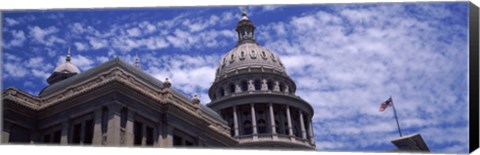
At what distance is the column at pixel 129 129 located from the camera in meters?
30.1

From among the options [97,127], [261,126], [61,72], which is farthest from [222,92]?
[97,127]

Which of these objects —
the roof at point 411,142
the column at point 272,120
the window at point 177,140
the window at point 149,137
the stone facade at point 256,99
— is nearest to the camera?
the roof at point 411,142

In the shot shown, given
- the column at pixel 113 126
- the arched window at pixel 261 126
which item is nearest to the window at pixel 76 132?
the column at pixel 113 126

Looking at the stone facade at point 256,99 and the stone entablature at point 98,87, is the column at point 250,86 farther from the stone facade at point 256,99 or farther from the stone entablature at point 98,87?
the stone entablature at point 98,87

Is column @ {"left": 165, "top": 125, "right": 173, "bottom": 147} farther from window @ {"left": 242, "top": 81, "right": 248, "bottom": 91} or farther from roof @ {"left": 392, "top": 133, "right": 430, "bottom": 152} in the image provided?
window @ {"left": 242, "top": 81, "right": 248, "bottom": 91}

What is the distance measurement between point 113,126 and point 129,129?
966 mm

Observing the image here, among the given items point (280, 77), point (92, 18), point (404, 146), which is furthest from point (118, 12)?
point (280, 77)

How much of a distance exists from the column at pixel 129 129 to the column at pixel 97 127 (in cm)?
120

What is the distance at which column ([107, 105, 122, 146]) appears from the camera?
29547 mm

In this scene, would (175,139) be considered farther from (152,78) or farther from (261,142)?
(261,142)

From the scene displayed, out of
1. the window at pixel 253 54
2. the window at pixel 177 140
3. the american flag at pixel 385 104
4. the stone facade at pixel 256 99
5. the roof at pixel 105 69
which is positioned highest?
the window at pixel 253 54

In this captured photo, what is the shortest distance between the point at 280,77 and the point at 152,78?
27637 mm

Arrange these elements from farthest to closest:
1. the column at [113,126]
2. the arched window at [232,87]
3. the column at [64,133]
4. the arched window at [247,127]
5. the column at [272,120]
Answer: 1. the arched window at [232,87]
2. the arched window at [247,127]
3. the column at [272,120]
4. the column at [64,133]
5. the column at [113,126]

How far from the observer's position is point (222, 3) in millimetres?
28078
